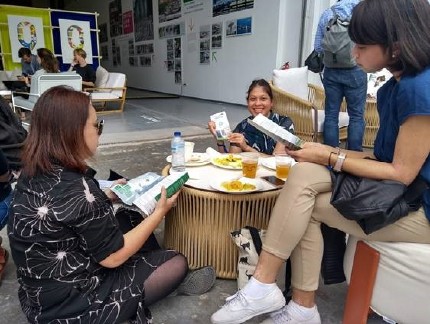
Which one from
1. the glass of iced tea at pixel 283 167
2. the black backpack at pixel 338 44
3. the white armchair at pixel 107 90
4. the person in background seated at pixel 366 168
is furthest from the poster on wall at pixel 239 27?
the person in background seated at pixel 366 168

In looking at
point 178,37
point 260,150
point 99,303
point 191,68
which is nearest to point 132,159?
point 260,150

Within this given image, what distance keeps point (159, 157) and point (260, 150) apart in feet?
5.04

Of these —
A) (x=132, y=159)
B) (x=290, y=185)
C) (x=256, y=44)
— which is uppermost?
(x=256, y=44)

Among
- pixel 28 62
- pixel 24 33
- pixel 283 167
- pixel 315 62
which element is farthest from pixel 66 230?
pixel 24 33

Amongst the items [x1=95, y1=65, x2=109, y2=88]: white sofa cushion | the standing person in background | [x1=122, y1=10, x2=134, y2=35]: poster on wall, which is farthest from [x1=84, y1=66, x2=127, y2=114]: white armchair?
the standing person in background

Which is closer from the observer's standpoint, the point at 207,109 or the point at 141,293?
the point at 141,293

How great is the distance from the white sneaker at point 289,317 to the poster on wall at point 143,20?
978 cm

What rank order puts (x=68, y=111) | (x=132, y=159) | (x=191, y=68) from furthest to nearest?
(x=191, y=68) → (x=132, y=159) → (x=68, y=111)

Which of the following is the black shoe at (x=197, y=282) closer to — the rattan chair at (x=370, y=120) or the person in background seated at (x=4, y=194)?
the person in background seated at (x=4, y=194)

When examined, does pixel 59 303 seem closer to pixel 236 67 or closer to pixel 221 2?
pixel 236 67

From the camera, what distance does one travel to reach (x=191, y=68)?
8781mm

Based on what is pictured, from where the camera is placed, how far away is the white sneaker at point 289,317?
1.32 meters

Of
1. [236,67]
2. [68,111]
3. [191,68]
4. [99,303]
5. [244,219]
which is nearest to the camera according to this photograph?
[68,111]

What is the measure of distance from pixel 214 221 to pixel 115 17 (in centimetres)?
1180
